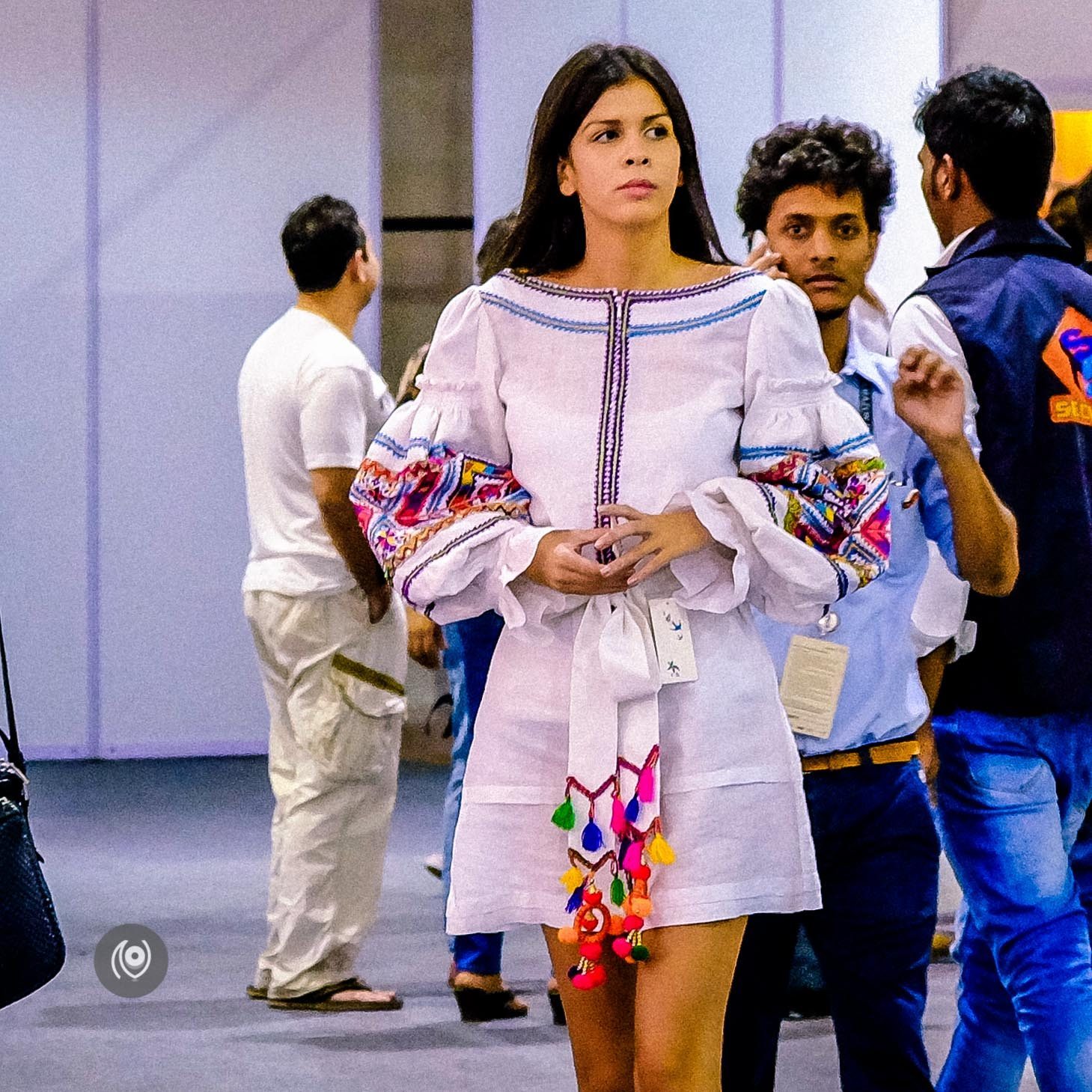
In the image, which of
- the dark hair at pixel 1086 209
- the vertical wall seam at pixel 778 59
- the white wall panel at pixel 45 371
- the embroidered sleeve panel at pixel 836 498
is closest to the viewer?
the embroidered sleeve panel at pixel 836 498

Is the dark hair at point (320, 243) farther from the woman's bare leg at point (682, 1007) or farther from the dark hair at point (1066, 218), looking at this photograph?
the woman's bare leg at point (682, 1007)

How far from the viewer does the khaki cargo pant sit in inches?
160

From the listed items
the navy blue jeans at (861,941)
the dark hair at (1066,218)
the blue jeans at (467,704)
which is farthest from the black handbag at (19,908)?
the dark hair at (1066,218)

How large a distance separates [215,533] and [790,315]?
5.97 m

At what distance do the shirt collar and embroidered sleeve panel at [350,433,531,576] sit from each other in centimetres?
81

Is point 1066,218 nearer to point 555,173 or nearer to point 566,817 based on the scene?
point 555,173

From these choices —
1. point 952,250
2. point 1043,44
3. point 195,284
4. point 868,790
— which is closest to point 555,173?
point 952,250

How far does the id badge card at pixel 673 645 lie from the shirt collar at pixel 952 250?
0.82m

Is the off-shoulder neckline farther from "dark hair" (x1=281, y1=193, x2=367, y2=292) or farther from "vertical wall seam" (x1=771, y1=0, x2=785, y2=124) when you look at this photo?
"vertical wall seam" (x1=771, y1=0, x2=785, y2=124)

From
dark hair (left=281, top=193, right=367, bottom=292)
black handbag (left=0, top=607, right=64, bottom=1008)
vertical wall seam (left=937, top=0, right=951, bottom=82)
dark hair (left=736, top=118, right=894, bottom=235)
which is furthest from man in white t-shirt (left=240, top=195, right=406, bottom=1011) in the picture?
vertical wall seam (left=937, top=0, right=951, bottom=82)

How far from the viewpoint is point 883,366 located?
265cm

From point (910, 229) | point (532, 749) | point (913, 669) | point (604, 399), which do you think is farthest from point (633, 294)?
point (910, 229)

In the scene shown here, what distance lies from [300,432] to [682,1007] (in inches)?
90.8

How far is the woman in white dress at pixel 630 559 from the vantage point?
2.03 meters
